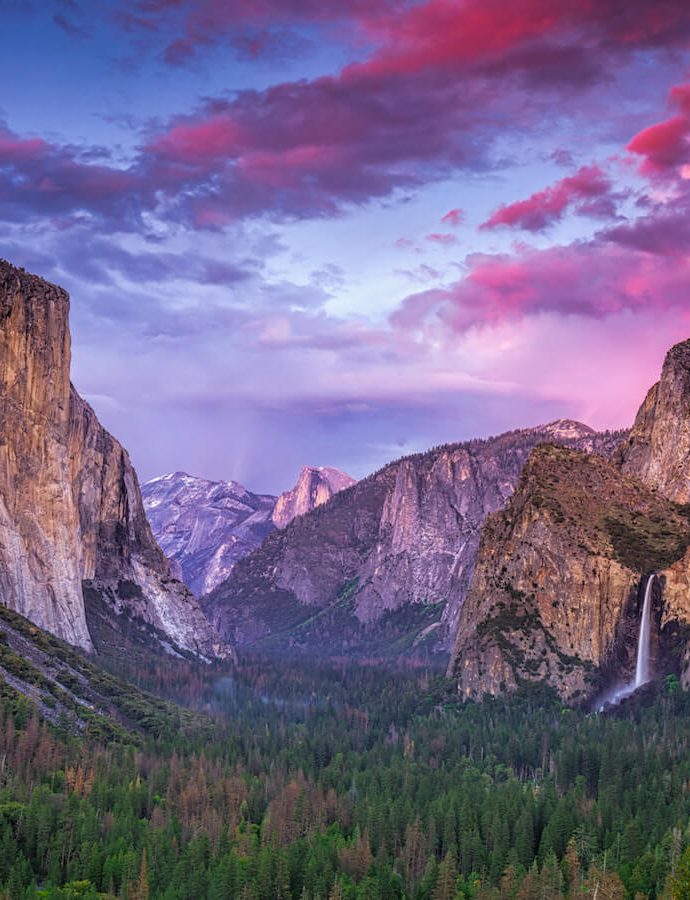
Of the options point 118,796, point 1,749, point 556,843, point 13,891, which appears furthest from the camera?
point 1,749

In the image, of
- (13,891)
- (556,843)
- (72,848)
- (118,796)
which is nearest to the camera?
(13,891)

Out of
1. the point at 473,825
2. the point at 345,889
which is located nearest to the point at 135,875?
the point at 345,889

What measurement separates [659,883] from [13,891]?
68.4 metres

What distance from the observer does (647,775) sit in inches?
7279

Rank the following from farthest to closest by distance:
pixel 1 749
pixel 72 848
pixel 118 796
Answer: pixel 1 749
pixel 118 796
pixel 72 848

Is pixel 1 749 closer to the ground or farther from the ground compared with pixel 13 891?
farther from the ground

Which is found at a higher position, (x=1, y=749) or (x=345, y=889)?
(x=1, y=749)

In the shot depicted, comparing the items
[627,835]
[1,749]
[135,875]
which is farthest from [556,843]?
[1,749]

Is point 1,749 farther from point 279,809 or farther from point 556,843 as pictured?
point 556,843

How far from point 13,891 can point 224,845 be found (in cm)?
2738

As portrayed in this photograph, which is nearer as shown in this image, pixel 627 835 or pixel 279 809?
pixel 627 835

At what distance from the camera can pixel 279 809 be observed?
165875 mm

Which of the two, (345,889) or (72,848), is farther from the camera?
(72,848)

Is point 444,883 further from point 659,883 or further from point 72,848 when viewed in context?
point 72,848
